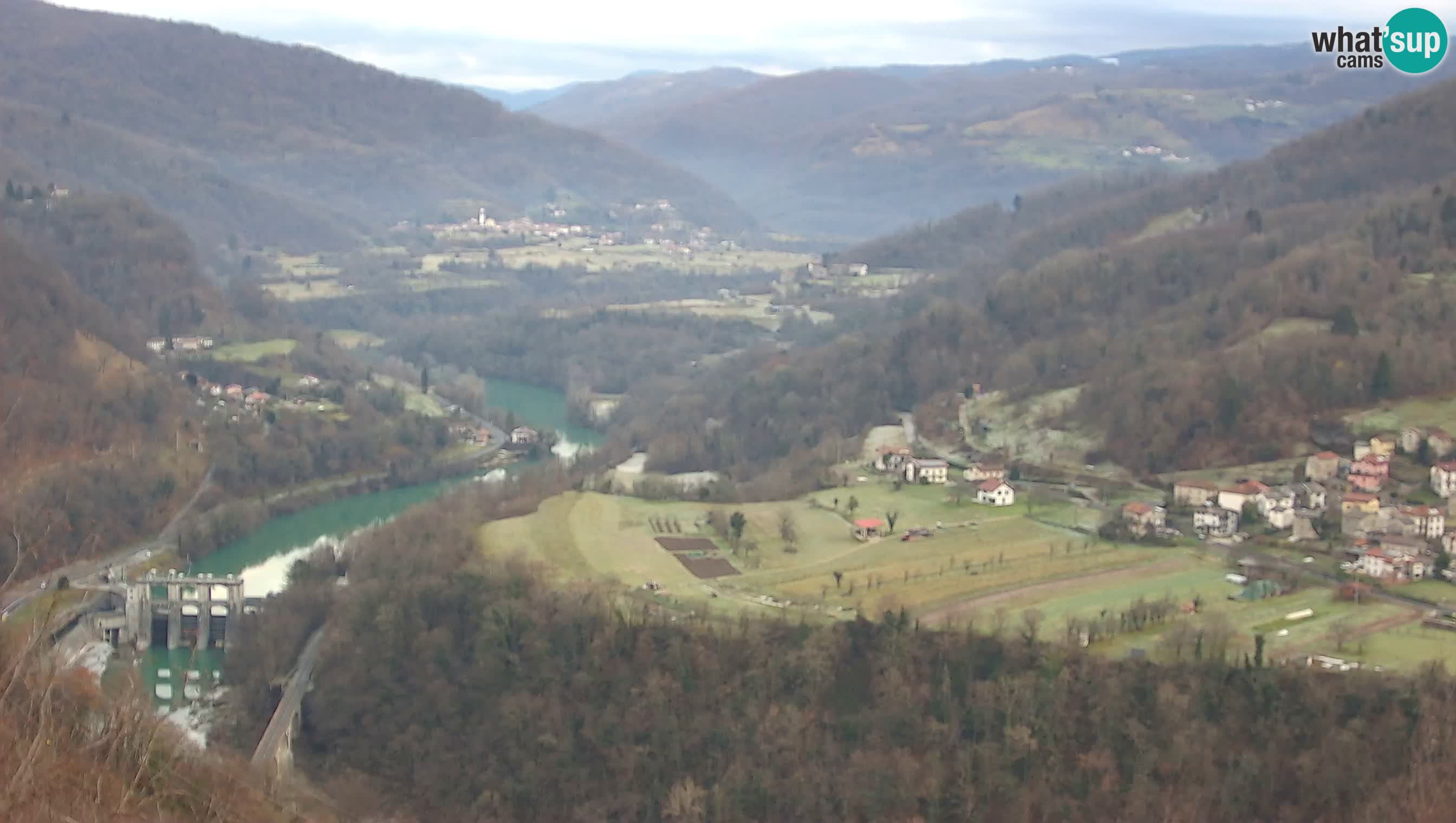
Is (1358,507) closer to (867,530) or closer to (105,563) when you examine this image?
(867,530)

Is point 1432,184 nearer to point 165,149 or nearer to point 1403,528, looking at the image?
point 1403,528

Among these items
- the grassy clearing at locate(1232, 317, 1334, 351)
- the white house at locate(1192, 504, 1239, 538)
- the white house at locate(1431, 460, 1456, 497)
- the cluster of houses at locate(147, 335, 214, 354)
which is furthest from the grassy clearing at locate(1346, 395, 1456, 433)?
the cluster of houses at locate(147, 335, 214, 354)

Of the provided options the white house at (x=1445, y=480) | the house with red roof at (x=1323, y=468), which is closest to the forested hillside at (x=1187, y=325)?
the house with red roof at (x=1323, y=468)

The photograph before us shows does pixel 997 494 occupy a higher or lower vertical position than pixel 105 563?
higher

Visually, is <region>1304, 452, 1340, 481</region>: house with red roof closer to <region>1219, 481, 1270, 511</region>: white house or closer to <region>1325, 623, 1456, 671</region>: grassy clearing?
<region>1219, 481, 1270, 511</region>: white house

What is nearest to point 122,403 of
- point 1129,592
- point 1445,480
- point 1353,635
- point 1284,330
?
point 1284,330

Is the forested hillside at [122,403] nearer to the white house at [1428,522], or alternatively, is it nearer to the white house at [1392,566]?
the white house at [1392,566]
